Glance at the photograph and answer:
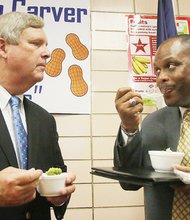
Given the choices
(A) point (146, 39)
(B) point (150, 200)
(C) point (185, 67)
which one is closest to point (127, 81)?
(A) point (146, 39)

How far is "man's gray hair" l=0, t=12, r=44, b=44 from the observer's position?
1.45m

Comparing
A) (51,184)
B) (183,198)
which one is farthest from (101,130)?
(51,184)

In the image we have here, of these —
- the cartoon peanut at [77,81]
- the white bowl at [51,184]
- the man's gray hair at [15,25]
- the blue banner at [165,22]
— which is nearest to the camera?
the white bowl at [51,184]

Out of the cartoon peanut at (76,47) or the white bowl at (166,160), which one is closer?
the white bowl at (166,160)

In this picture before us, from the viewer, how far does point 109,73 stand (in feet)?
7.88

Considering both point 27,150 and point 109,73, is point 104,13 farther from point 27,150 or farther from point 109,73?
point 27,150

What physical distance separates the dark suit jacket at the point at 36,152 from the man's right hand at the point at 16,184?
0.91 ft

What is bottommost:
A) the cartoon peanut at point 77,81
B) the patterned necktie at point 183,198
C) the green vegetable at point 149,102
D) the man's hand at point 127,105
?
the patterned necktie at point 183,198

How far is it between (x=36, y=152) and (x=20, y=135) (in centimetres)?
10

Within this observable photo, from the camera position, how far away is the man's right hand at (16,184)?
901mm

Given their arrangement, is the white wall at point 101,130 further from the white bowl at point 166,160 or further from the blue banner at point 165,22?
the white bowl at point 166,160

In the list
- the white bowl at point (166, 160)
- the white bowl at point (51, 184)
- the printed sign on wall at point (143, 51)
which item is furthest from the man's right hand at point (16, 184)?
the printed sign on wall at point (143, 51)

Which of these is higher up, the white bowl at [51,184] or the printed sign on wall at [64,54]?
the printed sign on wall at [64,54]

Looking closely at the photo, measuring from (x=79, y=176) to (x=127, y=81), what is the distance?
2.71 ft
